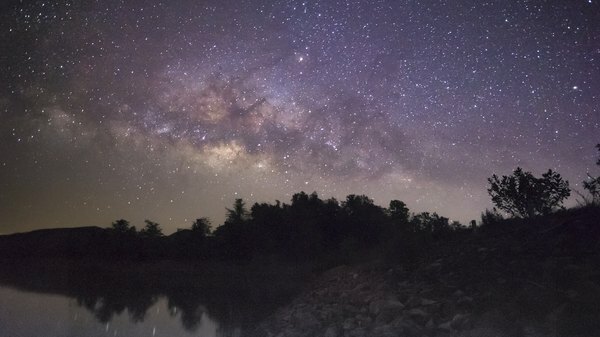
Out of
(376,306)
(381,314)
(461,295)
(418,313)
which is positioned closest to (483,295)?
(461,295)

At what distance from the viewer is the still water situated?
1378 cm

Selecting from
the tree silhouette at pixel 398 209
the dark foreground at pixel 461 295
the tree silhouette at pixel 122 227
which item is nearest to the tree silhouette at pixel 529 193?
the dark foreground at pixel 461 295

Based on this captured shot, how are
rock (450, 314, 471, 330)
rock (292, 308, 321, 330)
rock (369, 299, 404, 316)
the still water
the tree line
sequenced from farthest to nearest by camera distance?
the tree line
the still water
rock (292, 308, 321, 330)
rock (369, 299, 404, 316)
rock (450, 314, 471, 330)

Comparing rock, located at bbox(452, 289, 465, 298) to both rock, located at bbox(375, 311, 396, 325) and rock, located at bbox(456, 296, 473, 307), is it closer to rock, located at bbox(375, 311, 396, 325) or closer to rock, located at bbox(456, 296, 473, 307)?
rock, located at bbox(456, 296, 473, 307)

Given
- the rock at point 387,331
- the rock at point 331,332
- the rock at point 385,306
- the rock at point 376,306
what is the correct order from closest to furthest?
1. the rock at point 387,331
2. the rock at point 331,332
3. the rock at point 385,306
4. the rock at point 376,306

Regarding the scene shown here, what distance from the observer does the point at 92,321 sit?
1567cm

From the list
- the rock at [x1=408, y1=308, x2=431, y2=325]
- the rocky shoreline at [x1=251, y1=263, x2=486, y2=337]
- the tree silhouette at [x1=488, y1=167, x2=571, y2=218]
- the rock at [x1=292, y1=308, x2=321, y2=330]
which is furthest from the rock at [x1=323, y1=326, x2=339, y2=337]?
the tree silhouette at [x1=488, y1=167, x2=571, y2=218]

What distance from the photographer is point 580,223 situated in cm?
1469

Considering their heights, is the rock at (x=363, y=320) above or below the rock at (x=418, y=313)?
below

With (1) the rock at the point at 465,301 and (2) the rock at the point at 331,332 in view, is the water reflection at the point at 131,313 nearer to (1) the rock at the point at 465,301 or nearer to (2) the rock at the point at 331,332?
(2) the rock at the point at 331,332

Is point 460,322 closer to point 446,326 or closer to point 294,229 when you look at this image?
point 446,326

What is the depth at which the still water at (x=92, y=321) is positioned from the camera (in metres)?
13.8

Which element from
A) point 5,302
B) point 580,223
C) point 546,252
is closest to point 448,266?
point 546,252

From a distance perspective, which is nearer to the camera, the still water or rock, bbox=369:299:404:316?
rock, bbox=369:299:404:316
